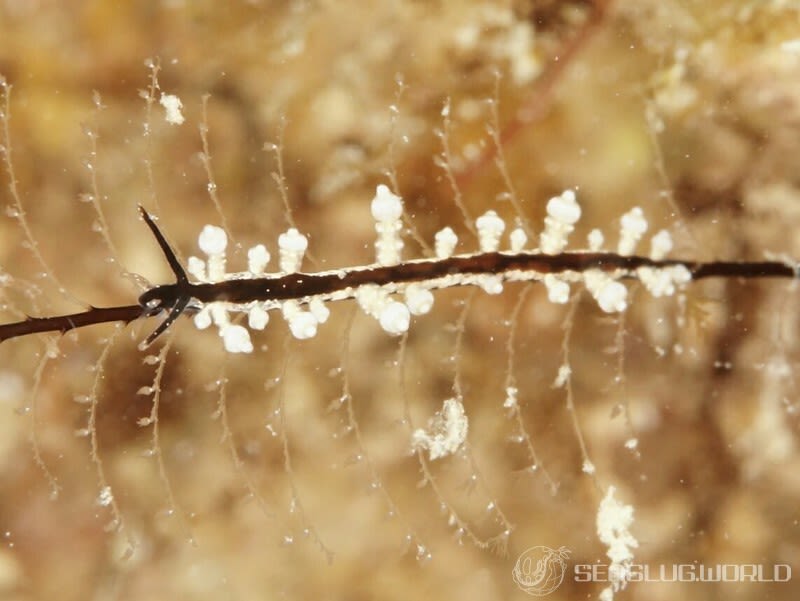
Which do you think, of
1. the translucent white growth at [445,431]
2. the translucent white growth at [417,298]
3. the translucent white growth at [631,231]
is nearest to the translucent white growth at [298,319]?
the translucent white growth at [417,298]

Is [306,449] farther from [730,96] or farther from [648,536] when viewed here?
[730,96]

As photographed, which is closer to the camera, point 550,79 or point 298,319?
point 298,319

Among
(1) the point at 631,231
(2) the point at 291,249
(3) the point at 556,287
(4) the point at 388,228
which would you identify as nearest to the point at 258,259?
(2) the point at 291,249

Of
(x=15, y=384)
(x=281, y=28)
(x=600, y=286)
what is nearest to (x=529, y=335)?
(x=600, y=286)

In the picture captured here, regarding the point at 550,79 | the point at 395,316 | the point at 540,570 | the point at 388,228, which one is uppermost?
the point at 550,79

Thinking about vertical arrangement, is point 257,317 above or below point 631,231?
below

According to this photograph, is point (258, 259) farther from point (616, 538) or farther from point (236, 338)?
point (616, 538)

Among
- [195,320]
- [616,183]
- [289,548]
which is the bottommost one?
[289,548]
